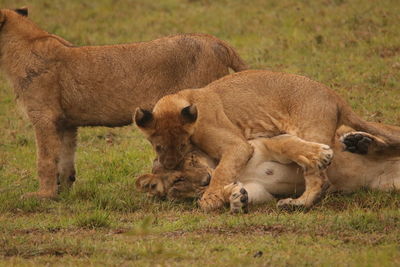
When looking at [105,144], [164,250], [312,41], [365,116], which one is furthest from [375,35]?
[164,250]

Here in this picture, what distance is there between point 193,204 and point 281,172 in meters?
0.76

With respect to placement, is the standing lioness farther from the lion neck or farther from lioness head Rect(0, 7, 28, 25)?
lioness head Rect(0, 7, 28, 25)

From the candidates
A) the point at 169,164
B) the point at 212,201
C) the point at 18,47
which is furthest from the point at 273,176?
the point at 18,47

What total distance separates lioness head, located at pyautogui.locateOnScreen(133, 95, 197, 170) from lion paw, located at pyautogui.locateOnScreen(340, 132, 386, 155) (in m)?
1.26

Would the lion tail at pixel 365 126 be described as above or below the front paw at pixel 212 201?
above

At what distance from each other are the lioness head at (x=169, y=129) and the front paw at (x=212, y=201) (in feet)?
1.17

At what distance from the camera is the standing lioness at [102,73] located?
796 cm

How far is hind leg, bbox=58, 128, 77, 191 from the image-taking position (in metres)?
8.07

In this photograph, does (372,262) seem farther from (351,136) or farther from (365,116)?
(365,116)

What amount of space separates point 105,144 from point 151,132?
3.30 m

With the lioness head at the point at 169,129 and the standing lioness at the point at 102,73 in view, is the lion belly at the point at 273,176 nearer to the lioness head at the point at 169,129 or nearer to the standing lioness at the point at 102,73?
the lioness head at the point at 169,129

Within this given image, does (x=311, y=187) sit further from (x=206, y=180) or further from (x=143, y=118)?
(x=143, y=118)

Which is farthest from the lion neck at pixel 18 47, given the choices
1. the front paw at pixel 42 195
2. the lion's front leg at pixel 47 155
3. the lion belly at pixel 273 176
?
the lion belly at pixel 273 176

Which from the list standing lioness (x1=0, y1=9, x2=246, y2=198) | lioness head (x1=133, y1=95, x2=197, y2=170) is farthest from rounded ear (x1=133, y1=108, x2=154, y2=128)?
standing lioness (x1=0, y1=9, x2=246, y2=198)
